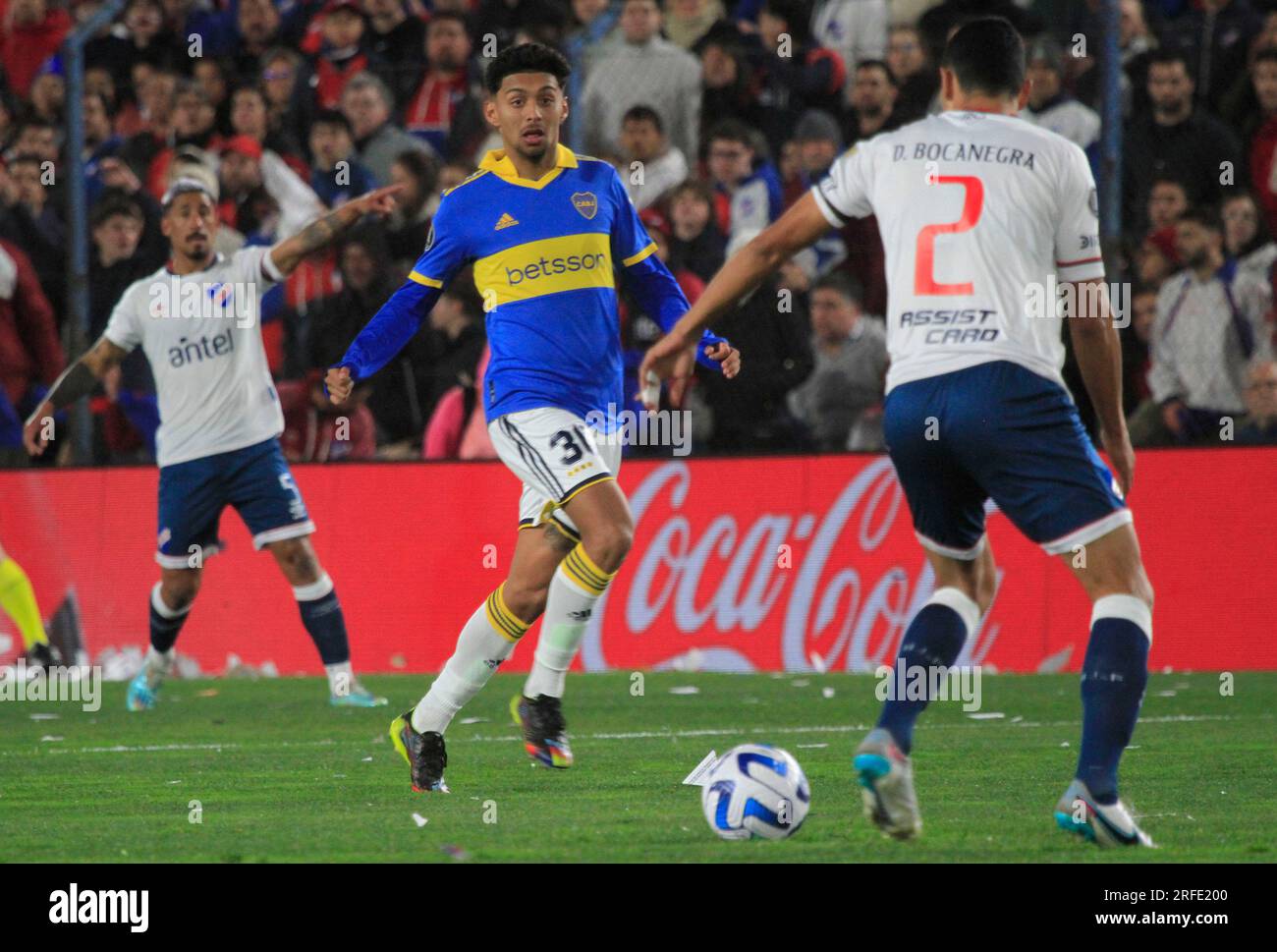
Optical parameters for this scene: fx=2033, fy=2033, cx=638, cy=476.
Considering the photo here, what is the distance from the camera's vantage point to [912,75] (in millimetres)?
13039

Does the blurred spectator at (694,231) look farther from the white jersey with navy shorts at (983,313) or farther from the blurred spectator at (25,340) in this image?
the white jersey with navy shorts at (983,313)

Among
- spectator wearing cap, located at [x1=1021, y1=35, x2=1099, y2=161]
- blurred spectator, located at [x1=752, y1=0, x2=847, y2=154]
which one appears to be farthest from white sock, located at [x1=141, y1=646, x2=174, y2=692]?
spectator wearing cap, located at [x1=1021, y1=35, x2=1099, y2=161]

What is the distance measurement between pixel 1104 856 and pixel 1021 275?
5.10 feet

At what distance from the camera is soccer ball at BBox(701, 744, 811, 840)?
5773 mm

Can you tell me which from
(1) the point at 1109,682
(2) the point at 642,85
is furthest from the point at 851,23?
(1) the point at 1109,682

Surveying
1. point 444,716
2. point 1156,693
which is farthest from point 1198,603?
point 444,716

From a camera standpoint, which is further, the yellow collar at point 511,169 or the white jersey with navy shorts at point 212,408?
the white jersey with navy shorts at point 212,408

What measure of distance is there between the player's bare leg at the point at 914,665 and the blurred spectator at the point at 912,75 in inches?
304

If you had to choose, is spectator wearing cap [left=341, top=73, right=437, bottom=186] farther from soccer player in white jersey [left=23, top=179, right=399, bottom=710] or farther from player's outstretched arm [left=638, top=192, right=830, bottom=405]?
player's outstretched arm [left=638, top=192, right=830, bottom=405]

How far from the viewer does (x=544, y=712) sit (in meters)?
7.94

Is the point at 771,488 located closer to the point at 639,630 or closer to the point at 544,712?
the point at 639,630

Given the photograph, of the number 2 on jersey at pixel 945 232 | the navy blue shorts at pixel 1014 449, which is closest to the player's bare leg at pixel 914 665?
the navy blue shorts at pixel 1014 449

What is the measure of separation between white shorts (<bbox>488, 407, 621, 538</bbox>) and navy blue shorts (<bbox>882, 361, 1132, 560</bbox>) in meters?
2.00

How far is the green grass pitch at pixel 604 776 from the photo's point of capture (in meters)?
5.64
